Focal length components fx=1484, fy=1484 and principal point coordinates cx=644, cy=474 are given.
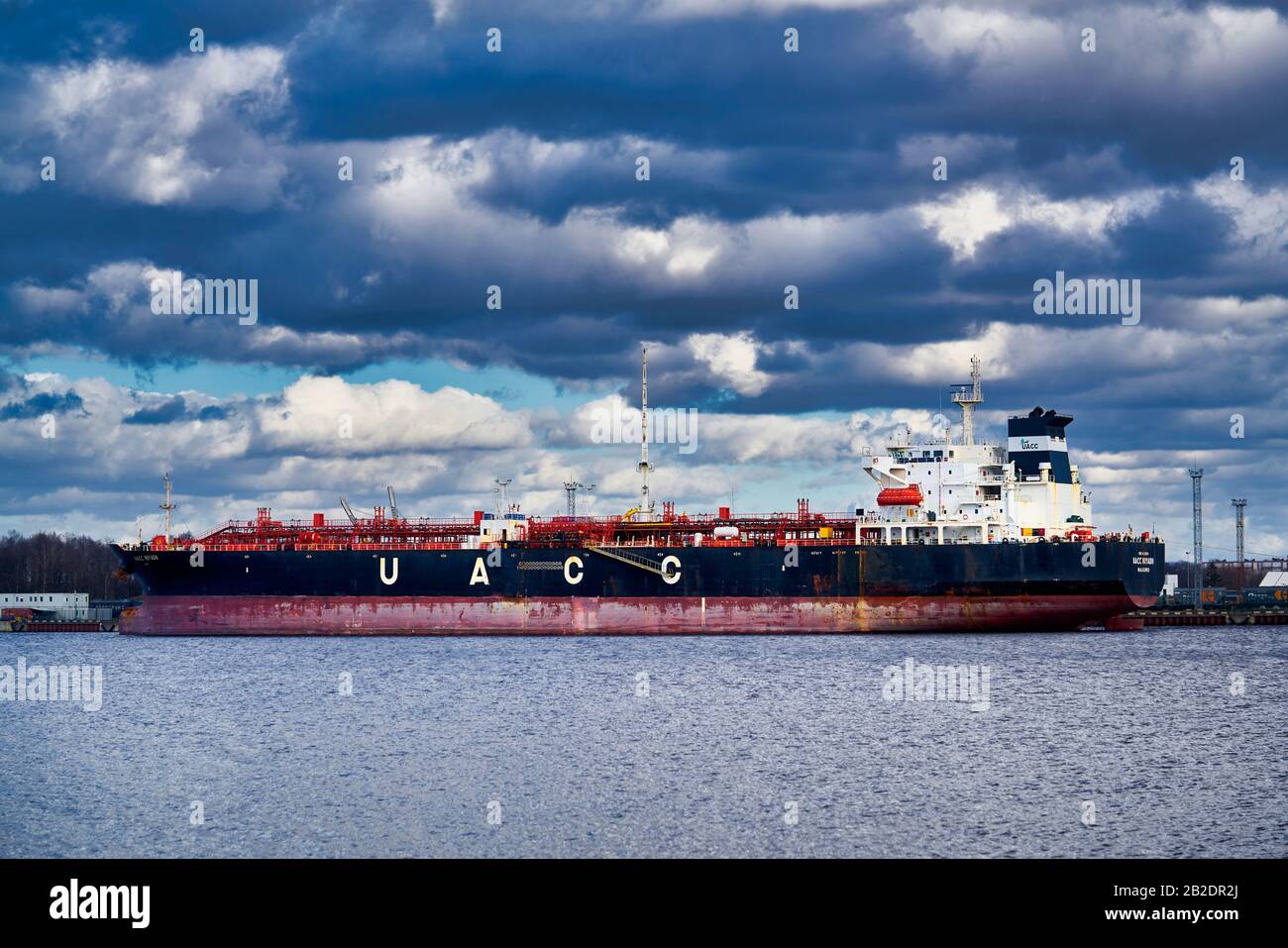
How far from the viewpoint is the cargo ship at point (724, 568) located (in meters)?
63.1

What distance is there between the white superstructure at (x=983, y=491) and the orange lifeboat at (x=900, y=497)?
0.13 ft

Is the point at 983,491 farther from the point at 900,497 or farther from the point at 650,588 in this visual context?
the point at 650,588

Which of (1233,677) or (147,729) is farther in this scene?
(1233,677)

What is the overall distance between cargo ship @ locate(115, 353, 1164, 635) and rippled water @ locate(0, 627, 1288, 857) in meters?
6.88

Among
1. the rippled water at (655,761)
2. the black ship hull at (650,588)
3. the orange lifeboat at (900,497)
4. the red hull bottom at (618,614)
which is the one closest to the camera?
the rippled water at (655,761)

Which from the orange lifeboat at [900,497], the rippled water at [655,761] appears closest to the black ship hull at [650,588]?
the orange lifeboat at [900,497]

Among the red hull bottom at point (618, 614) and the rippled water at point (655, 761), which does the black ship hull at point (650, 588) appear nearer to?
the red hull bottom at point (618, 614)

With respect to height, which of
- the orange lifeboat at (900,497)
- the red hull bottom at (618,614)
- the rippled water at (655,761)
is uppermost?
the orange lifeboat at (900,497)

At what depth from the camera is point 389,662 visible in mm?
57594

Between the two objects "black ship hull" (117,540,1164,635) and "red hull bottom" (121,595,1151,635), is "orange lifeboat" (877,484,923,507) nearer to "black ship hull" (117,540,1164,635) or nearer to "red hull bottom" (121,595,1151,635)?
"black ship hull" (117,540,1164,635)

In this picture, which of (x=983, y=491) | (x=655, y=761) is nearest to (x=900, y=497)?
(x=983, y=491)

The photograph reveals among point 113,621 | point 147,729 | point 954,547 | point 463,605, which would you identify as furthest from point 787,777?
point 113,621
